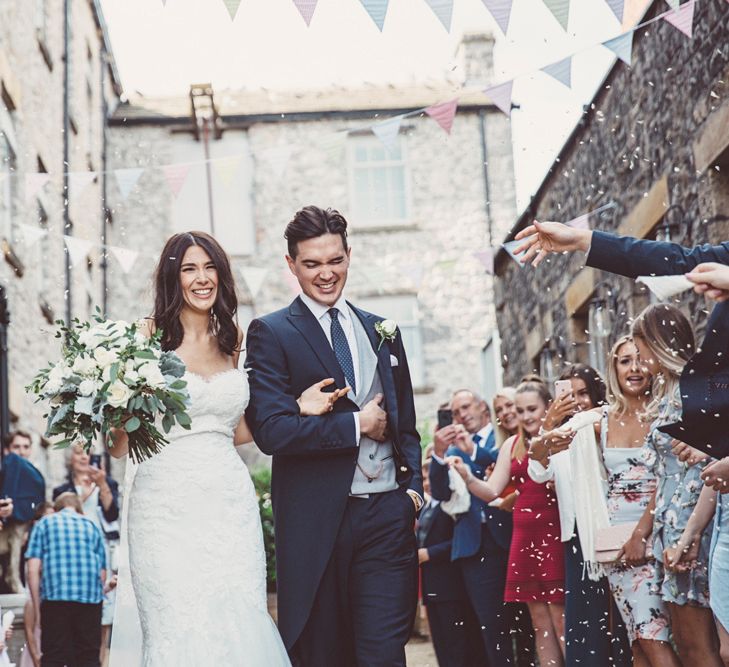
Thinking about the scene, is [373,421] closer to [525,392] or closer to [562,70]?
[525,392]

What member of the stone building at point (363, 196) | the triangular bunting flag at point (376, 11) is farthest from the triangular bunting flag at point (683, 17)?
the stone building at point (363, 196)

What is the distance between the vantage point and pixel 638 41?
873 cm

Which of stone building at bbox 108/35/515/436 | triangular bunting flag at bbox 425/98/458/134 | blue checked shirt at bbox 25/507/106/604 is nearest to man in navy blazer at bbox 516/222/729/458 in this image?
triangular bunting flag at bbox 425/98/458/134

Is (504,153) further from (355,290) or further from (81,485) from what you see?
(81,485)

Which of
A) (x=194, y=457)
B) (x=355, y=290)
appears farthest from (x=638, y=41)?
(x=355, y=290)

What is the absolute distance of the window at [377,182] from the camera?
78.5 feet

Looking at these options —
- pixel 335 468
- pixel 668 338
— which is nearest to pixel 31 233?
pixel 668 338

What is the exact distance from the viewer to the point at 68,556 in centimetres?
837

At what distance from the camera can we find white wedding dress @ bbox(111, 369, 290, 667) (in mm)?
4168

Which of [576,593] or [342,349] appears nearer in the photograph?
[342,349]

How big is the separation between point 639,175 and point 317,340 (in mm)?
5059

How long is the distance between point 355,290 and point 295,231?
1886 cm

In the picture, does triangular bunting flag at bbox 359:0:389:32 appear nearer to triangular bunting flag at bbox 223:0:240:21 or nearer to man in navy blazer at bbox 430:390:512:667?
triangular bunting flag at bbox 223:0:240:21

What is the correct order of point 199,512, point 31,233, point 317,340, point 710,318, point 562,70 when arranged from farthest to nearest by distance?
point 31,233
point 562,70
point 317,340
point 199,512
point 710,318
